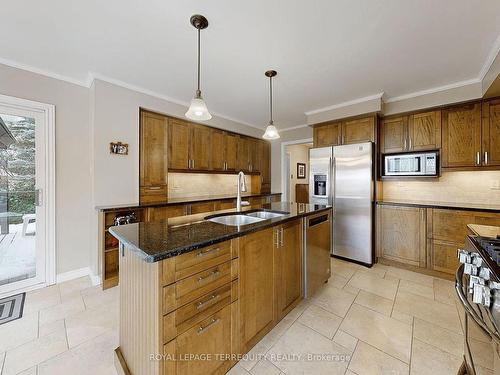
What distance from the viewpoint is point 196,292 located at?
1174mm

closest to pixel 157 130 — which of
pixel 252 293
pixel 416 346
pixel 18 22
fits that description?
pixel 18 22

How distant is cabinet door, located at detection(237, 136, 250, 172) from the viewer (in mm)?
4785

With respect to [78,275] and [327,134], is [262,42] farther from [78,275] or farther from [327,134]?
[78,275]

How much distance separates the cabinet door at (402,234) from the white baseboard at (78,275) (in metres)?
3.93

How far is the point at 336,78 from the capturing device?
9.05 ft

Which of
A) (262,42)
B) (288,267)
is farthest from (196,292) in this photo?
(262,42)

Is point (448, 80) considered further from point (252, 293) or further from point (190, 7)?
point (252, 293)

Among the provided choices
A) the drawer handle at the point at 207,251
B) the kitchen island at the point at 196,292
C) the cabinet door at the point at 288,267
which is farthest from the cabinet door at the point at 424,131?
the drawer handle at the point at 207,251

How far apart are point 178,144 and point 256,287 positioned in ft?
9.16

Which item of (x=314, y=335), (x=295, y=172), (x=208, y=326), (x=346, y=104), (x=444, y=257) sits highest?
(x=346, y=104)

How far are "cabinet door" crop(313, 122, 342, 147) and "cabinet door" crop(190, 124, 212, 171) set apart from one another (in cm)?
199

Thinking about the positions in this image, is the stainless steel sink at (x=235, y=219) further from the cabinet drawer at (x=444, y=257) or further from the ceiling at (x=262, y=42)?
the cabinet drawer at (x=444, y=257)

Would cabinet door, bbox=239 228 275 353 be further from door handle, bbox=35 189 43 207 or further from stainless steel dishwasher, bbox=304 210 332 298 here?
door handle, bbox=35 189 43 207

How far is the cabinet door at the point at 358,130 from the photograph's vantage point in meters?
3.39
